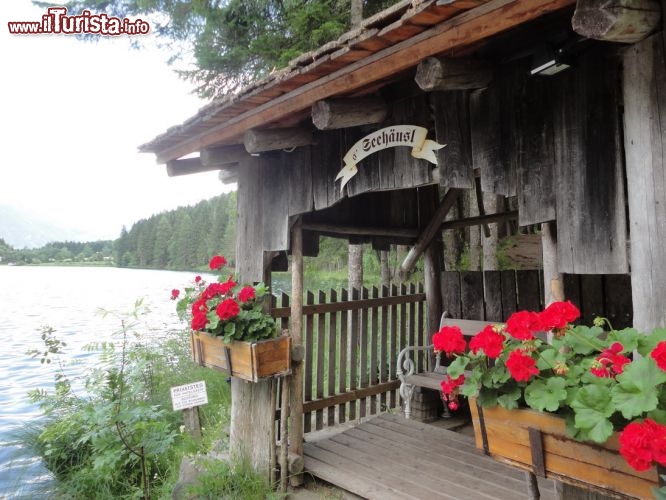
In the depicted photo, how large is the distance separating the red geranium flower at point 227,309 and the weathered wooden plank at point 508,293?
99.4 inches

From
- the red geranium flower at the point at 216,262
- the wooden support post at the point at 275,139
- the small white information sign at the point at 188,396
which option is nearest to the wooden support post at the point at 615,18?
the wooden support post at the point at 275,139

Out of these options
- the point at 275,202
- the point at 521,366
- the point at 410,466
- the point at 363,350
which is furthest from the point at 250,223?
the point at 521,366

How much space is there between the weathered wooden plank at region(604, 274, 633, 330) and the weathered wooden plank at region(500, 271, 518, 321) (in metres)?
0.76

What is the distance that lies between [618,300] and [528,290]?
0.72 m

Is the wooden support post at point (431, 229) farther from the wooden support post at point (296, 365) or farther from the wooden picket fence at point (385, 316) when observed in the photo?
the wooden support post at point (296, 365)

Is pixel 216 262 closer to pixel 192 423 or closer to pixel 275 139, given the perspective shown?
pixel 275 139

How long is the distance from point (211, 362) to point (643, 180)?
287 centimetres

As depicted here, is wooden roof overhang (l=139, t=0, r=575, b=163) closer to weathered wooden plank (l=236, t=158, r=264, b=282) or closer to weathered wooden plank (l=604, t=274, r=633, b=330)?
weathered wooden plank (l=236, t=158, r=264, b=282)

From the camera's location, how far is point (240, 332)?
119 inches

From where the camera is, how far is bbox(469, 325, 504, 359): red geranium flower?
1496 mm

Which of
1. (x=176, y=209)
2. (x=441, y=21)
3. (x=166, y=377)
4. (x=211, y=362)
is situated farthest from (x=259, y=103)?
(x=176, y=209)

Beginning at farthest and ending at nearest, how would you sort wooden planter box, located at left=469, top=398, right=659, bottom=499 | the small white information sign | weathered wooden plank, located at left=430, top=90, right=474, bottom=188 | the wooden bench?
the wooden bench < the small white information sign < weathered wooden plank, located at left=430, top=90, right=474, bottom=188 < wooden planter box, located at left=469, top=398, right=659, bottom=499

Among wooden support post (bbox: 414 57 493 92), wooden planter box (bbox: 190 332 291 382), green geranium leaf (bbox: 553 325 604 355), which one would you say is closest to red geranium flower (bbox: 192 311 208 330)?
wooden planter box (bbox: 190 332 291 382)

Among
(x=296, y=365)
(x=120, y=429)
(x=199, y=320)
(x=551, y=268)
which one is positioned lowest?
(x=120, y=429)
